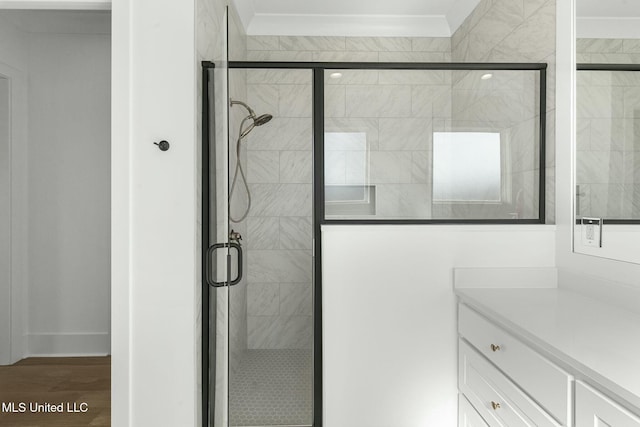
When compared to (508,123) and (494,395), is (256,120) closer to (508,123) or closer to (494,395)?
(508,123)

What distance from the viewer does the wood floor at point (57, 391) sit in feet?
6.36

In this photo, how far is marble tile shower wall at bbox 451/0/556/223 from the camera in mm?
2080

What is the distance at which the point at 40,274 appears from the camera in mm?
2010

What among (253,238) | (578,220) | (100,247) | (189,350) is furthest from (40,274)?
(578,220)

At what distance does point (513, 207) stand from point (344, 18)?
2.24 m

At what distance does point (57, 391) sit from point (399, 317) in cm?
160

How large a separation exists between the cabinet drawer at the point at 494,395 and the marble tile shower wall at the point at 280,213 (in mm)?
746

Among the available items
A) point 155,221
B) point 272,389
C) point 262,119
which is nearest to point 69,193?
point 155,221

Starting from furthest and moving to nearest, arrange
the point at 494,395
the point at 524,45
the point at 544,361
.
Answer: the point at 524,45 < the point at 494,395 < the point at 544,361

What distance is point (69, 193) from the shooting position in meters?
2.00

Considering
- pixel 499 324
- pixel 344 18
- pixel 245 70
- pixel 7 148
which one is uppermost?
pixel 344 18

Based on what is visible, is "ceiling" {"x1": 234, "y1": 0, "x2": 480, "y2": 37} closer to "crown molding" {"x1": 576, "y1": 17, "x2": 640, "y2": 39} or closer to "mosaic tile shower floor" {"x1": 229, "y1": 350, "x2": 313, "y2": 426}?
"crown molding" {"x1": 576, "y1": 17, "x2": 640, "y2": 39}

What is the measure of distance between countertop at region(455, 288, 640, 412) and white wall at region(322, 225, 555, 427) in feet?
0.58

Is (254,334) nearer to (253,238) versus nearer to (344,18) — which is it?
(253,238)
